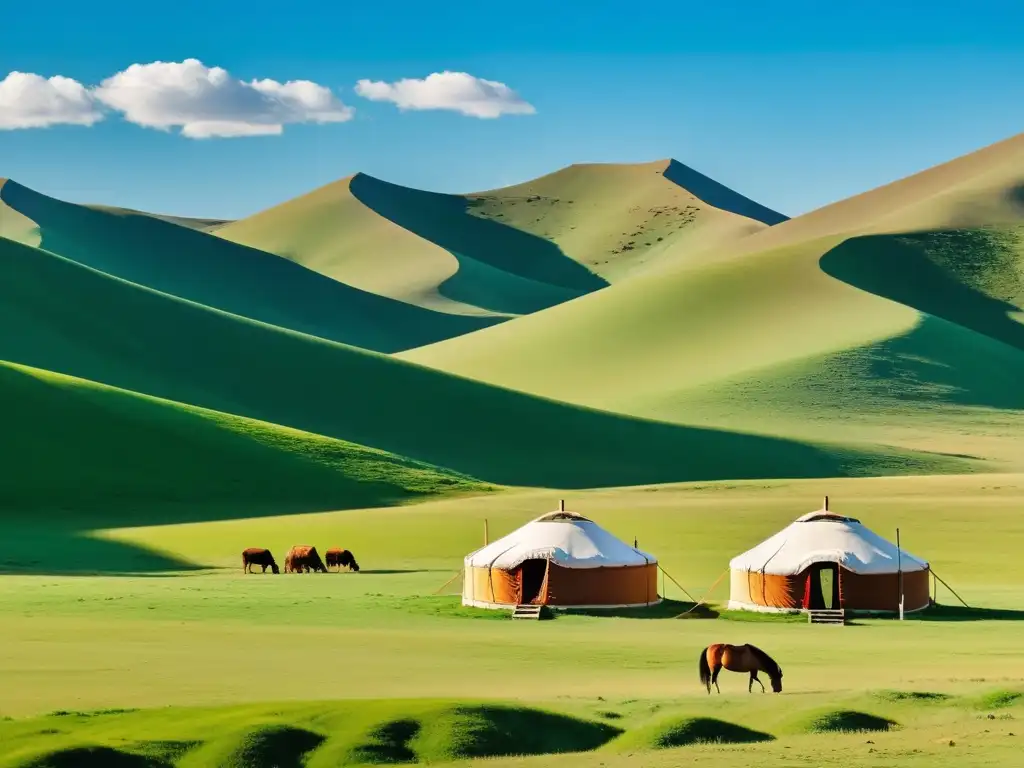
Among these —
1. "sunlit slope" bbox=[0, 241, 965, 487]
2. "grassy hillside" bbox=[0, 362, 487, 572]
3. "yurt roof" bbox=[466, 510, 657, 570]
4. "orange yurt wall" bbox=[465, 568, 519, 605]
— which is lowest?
"orange yurt wall" bbox=[465, 568, 519, 605]

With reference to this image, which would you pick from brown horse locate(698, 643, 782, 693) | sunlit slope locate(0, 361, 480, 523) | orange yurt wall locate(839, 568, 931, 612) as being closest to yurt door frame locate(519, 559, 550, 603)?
orange yurt wall locate(839, 568, 931, 612)

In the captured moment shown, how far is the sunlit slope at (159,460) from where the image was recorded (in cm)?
6400

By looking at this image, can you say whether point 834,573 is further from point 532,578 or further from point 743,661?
point 743,661

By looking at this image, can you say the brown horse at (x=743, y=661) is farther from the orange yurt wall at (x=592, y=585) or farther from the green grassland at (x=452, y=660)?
the orange yurt wall at (x=592, y=585)

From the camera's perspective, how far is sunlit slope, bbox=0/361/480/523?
64.0 metres

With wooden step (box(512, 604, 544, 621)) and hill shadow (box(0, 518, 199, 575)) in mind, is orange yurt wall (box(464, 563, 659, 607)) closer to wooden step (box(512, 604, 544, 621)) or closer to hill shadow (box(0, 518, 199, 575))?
wooden step (box(512, 604, 544, 621))

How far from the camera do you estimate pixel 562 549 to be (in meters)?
36.0

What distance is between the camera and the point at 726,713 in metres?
20.6

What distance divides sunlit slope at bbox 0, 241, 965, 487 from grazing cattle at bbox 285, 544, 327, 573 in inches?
1554

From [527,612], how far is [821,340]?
98.8 m

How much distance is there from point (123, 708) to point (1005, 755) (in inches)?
384

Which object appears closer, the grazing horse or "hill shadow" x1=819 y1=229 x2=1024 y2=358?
the grazing horse

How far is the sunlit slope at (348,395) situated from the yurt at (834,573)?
1918 inches

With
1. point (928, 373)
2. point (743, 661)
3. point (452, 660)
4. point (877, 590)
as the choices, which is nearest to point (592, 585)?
point (877, 590)
